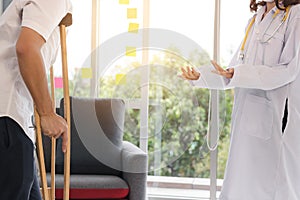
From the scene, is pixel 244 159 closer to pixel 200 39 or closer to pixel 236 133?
pixel 236 133

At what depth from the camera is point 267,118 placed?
2434 mm

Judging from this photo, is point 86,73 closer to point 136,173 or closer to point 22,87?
point 136,173

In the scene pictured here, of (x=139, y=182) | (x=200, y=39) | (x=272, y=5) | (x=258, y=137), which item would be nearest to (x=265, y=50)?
(x=272, y=5)

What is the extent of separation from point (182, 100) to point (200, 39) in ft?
3.26

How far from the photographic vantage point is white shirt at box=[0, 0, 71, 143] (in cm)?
143

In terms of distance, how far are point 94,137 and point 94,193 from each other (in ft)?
1.24

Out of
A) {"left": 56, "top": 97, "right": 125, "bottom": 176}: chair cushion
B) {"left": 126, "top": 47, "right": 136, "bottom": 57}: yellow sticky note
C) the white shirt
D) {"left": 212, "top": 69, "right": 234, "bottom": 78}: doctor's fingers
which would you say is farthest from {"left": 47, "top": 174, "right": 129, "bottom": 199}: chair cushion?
the white shirt

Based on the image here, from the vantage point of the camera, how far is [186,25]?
13.0 ft

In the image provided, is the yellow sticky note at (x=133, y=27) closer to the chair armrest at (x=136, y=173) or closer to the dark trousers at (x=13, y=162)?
the chair armrest at (x=136, y=173)

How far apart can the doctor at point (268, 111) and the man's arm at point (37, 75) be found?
114 cm

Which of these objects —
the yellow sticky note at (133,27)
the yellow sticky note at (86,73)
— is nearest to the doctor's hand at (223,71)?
the yellow sticky note at (133,27)

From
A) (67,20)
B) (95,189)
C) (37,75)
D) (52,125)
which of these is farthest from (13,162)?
(95,189)

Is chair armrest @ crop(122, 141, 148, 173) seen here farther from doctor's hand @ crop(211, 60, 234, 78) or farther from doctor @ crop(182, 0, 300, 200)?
doctor's hand @ crop(211, 60, 234, 78)

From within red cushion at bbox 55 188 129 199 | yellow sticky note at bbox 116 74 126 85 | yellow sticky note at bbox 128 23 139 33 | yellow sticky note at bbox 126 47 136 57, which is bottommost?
red cushion at bbox 55 188 129 199
